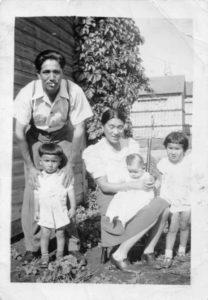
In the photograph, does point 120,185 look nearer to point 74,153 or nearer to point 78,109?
point 74,153

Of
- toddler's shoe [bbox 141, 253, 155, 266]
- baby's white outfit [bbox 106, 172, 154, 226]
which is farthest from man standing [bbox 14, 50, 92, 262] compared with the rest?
toddler's shoe [bbox 141, 253, 155, 266]

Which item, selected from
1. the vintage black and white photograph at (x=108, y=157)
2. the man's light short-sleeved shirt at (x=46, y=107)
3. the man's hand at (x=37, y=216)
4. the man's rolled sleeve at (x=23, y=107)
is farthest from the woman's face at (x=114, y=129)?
the man's hand at (x=37, y=216)

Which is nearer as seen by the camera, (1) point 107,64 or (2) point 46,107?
(2) point 46,107

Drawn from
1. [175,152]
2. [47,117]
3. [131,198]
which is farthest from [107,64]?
[131,198]

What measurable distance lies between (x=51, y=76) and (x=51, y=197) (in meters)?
0.49

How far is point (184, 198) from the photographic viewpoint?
1.77 meters

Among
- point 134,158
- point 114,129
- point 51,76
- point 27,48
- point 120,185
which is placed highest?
point 27,48

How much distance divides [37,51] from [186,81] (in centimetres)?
63

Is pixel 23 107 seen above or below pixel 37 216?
above

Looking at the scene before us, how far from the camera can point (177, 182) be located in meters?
1.78

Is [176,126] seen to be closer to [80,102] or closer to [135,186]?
[135,186]

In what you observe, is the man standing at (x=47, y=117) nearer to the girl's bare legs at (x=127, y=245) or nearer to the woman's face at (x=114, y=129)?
the woman's face at (x=114, y=129)

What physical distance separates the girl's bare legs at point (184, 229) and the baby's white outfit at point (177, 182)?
0.08 feet

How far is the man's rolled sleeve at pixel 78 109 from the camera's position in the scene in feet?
5.86
